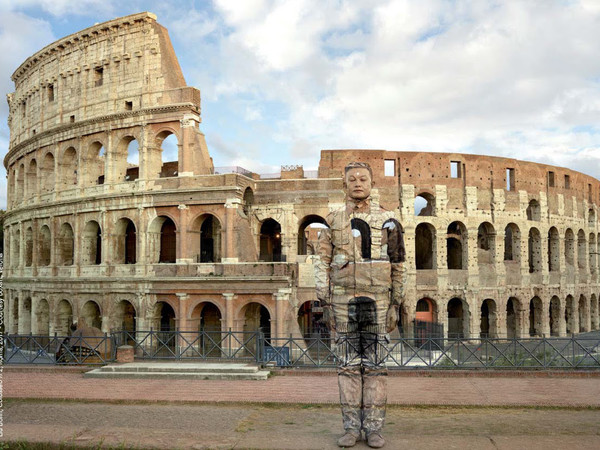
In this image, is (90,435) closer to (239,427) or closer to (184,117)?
(239,427)

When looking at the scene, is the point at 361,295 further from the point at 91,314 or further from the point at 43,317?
the point at 43,317

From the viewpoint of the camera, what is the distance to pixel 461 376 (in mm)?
10102

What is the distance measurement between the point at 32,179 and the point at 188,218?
12.9 m

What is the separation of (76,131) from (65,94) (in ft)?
8.60

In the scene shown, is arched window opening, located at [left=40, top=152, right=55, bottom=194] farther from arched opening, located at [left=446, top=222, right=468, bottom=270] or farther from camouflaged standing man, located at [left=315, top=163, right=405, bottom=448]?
camouflaged standing man, located at [left=315, top=163, right=405, bottom=448]

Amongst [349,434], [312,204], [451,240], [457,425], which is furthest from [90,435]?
Result: [451,240]

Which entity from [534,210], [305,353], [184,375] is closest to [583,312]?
[534,210]

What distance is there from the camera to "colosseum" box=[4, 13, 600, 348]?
864 inches

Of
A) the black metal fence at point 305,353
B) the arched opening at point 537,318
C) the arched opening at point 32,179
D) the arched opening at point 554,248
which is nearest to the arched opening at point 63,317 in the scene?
the black metal fence at point 305,353

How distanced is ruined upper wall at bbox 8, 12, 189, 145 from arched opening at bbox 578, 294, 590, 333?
29.5 metres

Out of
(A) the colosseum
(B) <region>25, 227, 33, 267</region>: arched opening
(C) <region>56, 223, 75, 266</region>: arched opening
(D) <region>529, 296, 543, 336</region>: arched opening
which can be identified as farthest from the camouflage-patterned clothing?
(D) <region>529, 296, 543, 336</region>: arched opening

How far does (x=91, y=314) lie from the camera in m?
24.4

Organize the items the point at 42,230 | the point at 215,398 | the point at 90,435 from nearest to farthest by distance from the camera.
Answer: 1. the point at 90,435
2. the point at 215,398
3. the point at 42,230

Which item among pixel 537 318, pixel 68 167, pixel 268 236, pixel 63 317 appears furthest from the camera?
pixel 537 318
